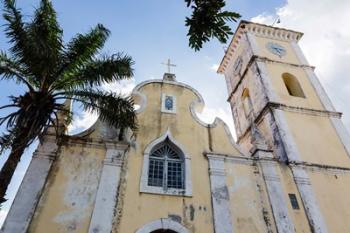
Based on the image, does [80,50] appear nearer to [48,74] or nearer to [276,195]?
[48,74]

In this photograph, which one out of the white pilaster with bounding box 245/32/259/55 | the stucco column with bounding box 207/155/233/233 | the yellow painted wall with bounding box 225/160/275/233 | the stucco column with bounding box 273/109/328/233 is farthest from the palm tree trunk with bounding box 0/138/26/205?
the white pilaster with bounding box 245/32/259/55

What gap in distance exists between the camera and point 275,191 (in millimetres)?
9336

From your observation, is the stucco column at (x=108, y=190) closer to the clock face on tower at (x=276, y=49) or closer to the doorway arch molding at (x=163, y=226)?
the doorway arch molding at (x=163, y=226)

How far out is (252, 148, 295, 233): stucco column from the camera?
8.62 meters

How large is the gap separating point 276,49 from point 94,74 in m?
12.0

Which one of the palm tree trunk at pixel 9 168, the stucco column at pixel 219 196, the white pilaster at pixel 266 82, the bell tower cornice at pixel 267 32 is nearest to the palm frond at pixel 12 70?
the palm tree trunk at pixel 9 168

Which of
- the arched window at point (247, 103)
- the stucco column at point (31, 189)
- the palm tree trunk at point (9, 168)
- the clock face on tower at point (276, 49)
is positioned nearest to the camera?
the palm tree trunk at point (9, 168)

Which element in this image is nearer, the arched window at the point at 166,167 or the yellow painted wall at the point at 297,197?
the yellow painted wall at the point at 297,197

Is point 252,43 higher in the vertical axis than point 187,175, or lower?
higher

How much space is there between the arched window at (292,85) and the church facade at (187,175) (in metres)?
1.55

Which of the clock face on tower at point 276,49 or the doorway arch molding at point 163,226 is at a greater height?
the clock face on tower at point 276,49

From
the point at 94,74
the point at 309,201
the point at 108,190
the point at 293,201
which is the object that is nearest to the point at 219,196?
the point at 293,201

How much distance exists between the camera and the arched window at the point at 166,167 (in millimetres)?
9078

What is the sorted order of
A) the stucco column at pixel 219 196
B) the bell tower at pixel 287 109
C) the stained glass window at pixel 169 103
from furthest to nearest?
the stained glass window at pixel 169 103, the bell tower at pixel 287 109, the stucco column at pixel 219 196
